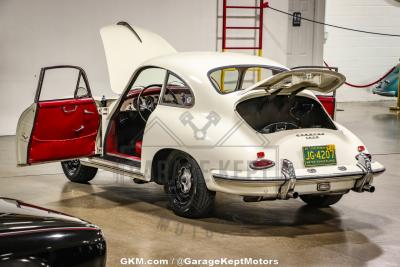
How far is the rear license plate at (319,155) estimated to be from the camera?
652cm

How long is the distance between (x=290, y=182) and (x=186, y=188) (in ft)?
3.49

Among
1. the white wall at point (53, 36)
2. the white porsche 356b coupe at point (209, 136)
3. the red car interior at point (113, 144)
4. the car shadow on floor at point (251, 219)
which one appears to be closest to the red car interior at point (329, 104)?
the white porsche 356b coupe at point (209, 136)

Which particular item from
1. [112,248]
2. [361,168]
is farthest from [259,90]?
[112,248]

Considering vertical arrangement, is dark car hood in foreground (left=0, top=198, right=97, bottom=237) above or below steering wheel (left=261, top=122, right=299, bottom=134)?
below

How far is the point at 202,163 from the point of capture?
6.59 metres

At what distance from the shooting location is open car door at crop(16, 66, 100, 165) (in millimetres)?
7090

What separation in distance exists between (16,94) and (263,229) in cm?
678

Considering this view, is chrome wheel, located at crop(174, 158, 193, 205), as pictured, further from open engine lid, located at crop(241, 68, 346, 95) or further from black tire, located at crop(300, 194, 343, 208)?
black tire, located at crop(300, 194, 343, 208)

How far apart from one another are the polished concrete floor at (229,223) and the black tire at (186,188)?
106 millimetres

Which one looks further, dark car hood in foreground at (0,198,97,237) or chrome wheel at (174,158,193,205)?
chrome wheel at (174,158,193,205)

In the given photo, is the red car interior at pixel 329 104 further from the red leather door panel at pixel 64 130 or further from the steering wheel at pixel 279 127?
the red leather door panel at pixel 64 130

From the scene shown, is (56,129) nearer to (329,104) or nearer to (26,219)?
(329,104)

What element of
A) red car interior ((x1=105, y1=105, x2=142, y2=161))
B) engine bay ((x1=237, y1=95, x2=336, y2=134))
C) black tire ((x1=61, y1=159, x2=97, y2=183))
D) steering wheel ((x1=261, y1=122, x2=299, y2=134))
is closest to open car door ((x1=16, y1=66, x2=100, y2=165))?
red car interior ((x1=105, y1=105, x2=142, y2=161))

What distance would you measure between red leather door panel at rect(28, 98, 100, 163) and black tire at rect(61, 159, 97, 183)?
89 centimetres
